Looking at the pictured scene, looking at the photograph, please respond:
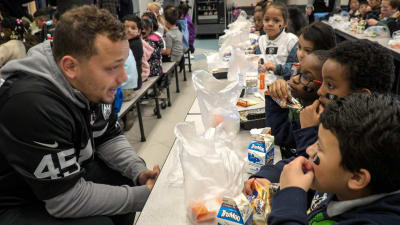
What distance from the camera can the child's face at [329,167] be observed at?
782 mm

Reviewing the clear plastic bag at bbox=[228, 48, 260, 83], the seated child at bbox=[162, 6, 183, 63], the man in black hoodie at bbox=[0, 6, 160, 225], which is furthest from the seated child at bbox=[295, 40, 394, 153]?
the seated child at bbox=[162, 6, 183, 63]

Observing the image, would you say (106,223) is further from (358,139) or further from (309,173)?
(358,139)

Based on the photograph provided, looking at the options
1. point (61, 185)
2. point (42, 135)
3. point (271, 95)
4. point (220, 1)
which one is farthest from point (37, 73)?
point (220, 1)

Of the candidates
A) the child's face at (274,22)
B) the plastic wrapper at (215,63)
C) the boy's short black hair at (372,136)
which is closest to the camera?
the boy's short black hair at (372,136)

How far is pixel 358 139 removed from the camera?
72 cm

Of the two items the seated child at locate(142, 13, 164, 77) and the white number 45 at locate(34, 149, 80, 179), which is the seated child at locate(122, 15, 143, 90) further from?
the white number 45 at locate(34, 149, 80, 179)

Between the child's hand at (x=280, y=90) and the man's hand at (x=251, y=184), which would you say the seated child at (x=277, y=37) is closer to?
the child's hand at (x=280, y=90)

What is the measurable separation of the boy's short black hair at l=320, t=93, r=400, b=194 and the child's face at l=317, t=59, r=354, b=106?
1.62 feet

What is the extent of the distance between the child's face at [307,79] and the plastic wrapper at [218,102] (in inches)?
13.3

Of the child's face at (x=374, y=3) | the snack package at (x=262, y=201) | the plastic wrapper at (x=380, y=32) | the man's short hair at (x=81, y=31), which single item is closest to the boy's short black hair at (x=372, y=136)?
the snack package at (x=262, y=201)

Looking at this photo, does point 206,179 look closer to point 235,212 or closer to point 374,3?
point 235,212

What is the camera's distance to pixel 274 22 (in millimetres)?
3035

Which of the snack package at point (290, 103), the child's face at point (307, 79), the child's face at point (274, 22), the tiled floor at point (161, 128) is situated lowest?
the tiled floor at point (161, 128)

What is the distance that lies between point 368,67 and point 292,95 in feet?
1.54
